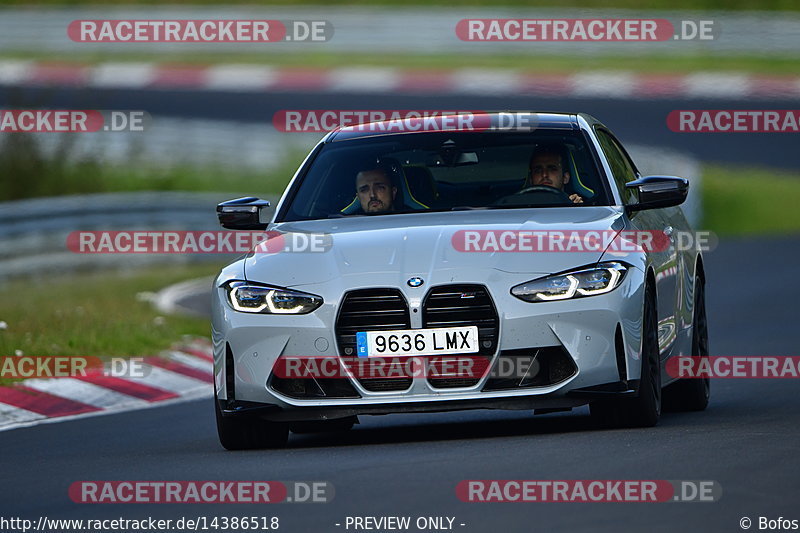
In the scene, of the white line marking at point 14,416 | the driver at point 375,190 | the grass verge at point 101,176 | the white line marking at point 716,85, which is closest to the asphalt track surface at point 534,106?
the white line marking at point 716,85

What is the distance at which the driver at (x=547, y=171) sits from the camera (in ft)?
30.6

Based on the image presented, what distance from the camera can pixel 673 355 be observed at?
9609 millimetres

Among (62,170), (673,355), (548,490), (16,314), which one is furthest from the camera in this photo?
→ (62,170)

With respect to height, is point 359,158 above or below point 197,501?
above

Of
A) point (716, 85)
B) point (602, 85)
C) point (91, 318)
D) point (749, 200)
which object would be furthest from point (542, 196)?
point (602, 85)

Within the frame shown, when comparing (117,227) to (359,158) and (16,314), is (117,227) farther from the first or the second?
(359,158)

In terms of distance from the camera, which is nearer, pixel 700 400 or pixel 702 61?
pixel 700 400

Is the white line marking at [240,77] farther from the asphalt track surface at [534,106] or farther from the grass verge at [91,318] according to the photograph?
the grass verge at [91,318]

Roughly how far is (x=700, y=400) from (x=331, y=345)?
285 cm

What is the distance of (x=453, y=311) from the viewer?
810 centimetres

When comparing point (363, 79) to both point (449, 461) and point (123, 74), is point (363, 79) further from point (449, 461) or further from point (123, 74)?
point (449, 461)

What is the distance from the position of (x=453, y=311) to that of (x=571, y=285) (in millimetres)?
539

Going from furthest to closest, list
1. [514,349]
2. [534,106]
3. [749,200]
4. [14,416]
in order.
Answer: [534,106] → [749,200] → [14,416] → [514,349]

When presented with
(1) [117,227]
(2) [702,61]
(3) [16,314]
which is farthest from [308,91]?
(3) [16,314]
